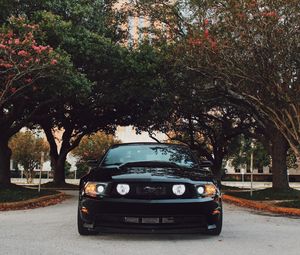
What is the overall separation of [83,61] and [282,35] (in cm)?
755

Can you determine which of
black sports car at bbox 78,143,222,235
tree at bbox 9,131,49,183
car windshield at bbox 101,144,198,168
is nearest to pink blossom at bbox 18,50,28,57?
car windshield at bbox 101,144,198,168

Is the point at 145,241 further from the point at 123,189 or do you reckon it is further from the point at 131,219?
the point at 123,189

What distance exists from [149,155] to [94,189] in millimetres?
1660

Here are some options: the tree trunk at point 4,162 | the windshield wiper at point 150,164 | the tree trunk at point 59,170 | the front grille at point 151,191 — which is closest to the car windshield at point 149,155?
the windshield wiper at point 150,164

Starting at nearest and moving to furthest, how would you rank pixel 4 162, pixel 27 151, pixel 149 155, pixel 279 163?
pixel 149 155
pixel 279 163
pixel 4 162
pixel 27 151

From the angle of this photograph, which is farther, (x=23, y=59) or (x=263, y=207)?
(x=23, y=59)

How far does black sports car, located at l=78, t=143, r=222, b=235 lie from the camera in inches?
258

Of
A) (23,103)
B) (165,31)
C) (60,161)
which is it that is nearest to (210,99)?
(165,31)

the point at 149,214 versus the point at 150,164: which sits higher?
the point at 150,164

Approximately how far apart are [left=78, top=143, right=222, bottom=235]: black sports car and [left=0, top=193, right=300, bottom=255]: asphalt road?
0.23 meters

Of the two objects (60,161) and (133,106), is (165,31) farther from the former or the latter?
(60,161)

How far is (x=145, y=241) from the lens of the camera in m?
6.89

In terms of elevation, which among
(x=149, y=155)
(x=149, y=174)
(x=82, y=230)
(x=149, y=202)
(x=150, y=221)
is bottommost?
(x=82, y=230)

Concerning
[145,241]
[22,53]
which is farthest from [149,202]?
[22,53]
